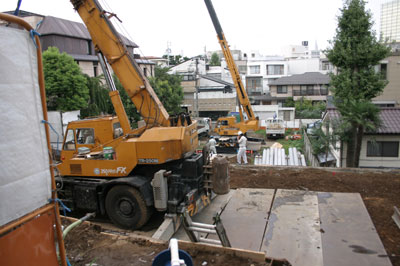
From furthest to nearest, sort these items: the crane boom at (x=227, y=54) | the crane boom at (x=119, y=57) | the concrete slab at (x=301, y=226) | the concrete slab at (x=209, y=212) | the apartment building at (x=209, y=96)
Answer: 1. the apartment building at (x=209, y=96)
2. the crane boom at (x=227, y=54)
3. the crane boom at (x=119, y=57)
4. the concrete slab at (x=209, y=212)
5. the concrete slab at (x=301, y=226)

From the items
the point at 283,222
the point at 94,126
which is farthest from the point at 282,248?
the point at 94,126

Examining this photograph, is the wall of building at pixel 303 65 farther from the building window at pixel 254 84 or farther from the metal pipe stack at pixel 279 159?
the metal pipe stack at pixel 279 159

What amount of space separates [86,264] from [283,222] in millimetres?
4432

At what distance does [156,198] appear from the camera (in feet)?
22.8

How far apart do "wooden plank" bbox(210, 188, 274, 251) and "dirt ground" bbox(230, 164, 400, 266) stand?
2.89 feet

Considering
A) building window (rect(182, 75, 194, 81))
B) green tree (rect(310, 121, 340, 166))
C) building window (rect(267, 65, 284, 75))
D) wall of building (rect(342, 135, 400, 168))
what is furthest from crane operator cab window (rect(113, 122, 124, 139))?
building window (rect(267, 65, 284, 75))

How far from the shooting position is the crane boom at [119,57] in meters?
8.04

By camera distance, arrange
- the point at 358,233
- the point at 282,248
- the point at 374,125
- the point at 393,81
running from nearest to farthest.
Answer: the point at 282,248 → the point at 358,233 → the point at 374,125 → the point at 393,81

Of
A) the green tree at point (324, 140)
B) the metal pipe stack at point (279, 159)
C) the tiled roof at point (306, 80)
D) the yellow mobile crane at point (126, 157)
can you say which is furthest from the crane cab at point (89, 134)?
the tiled roof at point (306, 80)

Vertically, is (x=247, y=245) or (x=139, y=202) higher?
(x=139, y=202)

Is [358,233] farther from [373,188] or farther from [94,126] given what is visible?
[94,126]

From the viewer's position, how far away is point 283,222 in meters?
7.03

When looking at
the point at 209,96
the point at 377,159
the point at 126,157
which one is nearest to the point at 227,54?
the point at 377,159

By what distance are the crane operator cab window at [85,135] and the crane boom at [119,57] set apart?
1475mm
